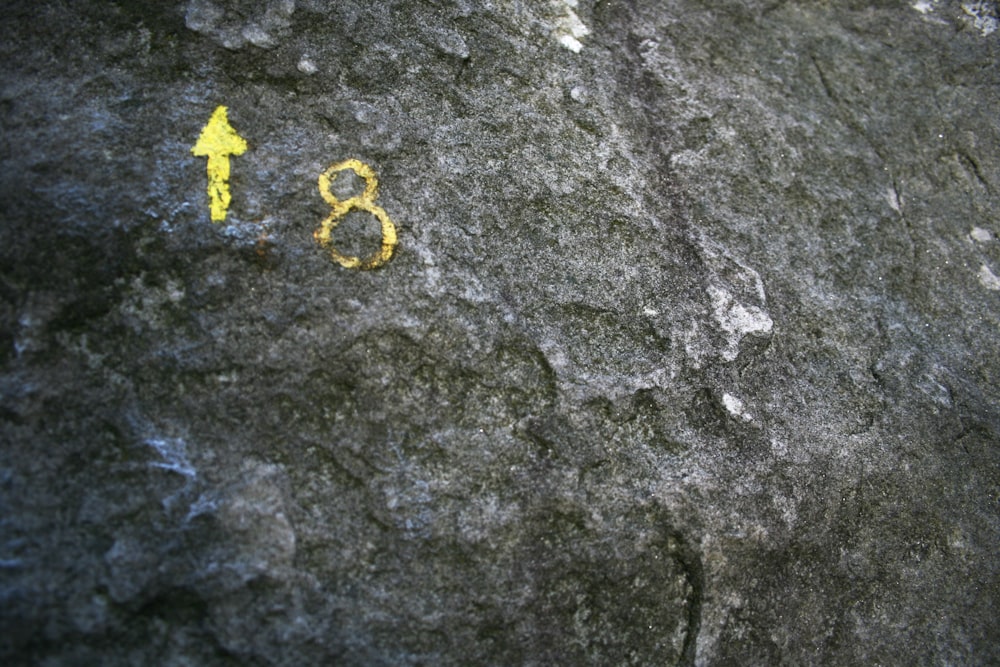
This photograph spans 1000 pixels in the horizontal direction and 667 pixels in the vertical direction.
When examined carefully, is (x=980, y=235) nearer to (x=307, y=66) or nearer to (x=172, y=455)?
(x=307, y=66)

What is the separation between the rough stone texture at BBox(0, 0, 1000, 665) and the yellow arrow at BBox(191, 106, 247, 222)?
0.02 meters

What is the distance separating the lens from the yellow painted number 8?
1.06 metres

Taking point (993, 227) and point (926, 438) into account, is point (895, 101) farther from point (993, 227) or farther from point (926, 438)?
point (926, 438)

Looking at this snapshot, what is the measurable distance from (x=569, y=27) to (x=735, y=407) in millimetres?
695

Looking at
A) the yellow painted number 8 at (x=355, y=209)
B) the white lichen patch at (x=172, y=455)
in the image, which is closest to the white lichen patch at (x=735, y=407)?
the yellow painted number 8 at (x=355, y=209)

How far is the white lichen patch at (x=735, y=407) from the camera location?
3.71ft

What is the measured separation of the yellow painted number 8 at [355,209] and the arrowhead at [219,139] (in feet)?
0.41

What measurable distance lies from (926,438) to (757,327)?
0.34 meters

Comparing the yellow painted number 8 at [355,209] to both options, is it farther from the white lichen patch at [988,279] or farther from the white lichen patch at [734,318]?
the white lichen patch at [988,279]

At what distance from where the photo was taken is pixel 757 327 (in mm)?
1190

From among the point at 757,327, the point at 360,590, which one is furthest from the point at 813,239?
the point at 360,590

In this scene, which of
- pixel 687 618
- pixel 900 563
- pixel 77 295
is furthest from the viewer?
pixel 900 563

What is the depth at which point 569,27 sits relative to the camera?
1.29m

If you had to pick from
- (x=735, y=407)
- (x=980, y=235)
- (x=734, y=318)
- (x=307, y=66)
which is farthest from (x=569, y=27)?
(x=980, y=235)
